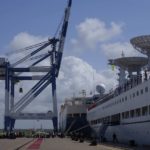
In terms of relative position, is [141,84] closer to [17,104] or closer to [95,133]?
[95,133]

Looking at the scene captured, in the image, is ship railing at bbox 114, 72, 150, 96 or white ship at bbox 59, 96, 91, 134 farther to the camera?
white ship at bbox 59, 96, 91, 134

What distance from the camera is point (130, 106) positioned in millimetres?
50469

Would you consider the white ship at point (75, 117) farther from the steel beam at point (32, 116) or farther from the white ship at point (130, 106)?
the white ship at point (130, 106)

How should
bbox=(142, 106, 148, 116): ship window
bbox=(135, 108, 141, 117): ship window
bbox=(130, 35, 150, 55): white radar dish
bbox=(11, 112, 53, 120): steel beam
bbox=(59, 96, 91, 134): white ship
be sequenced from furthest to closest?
bbox=(11, 112, 53, 120): steel beam
bbox=(59, 96, 91, 134): white ship
bbox=(130, 35, 150, 55): white radar dish
bbox=(135, 108, 141, 117): ship window
bbox=(142, 106, 148, 116): ship window

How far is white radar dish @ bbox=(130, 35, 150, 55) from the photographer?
6099 cm

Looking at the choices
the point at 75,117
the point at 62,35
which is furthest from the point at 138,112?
the point at 62,35

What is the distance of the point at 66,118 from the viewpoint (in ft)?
314

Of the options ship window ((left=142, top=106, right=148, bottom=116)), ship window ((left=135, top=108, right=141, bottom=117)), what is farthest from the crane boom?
ship window ((left=142, top=106, right=148, bottom=116))

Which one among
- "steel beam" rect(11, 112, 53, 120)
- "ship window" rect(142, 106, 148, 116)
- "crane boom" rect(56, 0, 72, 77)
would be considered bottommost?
"ship window" rect(142, 106, 148, 116)

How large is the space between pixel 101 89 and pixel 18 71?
18.1m

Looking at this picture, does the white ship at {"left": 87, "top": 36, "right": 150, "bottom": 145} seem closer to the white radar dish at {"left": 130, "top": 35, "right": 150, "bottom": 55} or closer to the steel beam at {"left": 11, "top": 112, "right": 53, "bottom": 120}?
the white radar dish at {"left": 130, "top": 35, "right": 150, "bottom": 55}

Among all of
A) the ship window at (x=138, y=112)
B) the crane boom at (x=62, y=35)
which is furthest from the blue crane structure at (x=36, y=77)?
the ship window at (x=138, y=112)

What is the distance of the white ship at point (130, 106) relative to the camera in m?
44.0

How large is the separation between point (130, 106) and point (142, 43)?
13.5 m
